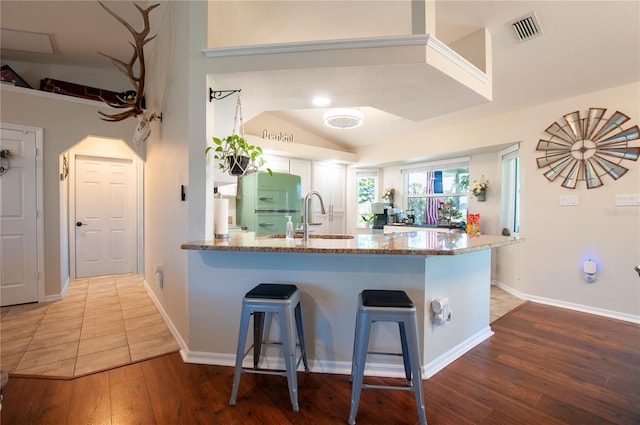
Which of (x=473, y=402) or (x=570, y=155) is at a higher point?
(x=570, y=155)

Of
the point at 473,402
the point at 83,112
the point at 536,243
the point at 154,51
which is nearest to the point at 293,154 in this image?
the point at 154,51

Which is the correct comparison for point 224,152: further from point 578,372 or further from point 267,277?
point 578,372

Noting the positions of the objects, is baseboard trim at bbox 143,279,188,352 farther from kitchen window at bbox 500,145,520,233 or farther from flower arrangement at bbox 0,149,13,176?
kitchen window at bbox 500,145,520,233

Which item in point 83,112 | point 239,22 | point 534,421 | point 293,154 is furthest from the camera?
point 293,154

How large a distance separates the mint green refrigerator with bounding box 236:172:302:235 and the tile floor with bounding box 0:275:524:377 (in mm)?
1664

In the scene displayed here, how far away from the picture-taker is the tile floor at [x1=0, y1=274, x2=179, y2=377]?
79.4 inches

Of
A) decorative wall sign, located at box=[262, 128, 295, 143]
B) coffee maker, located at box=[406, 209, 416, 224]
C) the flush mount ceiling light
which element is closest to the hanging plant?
the flush mount ceiling light

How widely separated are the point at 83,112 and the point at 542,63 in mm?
5058

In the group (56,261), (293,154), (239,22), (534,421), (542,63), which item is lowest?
(534,421)

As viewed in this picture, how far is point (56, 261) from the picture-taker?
11.0ft

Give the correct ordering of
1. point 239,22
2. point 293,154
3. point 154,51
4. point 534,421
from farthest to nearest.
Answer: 1. point 293,154
2. point 154,51
3. point 239,22
4. point 534,421

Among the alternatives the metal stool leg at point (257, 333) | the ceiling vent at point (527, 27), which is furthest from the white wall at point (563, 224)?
the metal stool leg at point (257, 333)

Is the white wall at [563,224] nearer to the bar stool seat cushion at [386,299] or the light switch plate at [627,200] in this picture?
the light switch plate at [627,200]

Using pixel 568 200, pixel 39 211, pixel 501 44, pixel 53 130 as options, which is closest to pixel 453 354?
pixel 568 200
